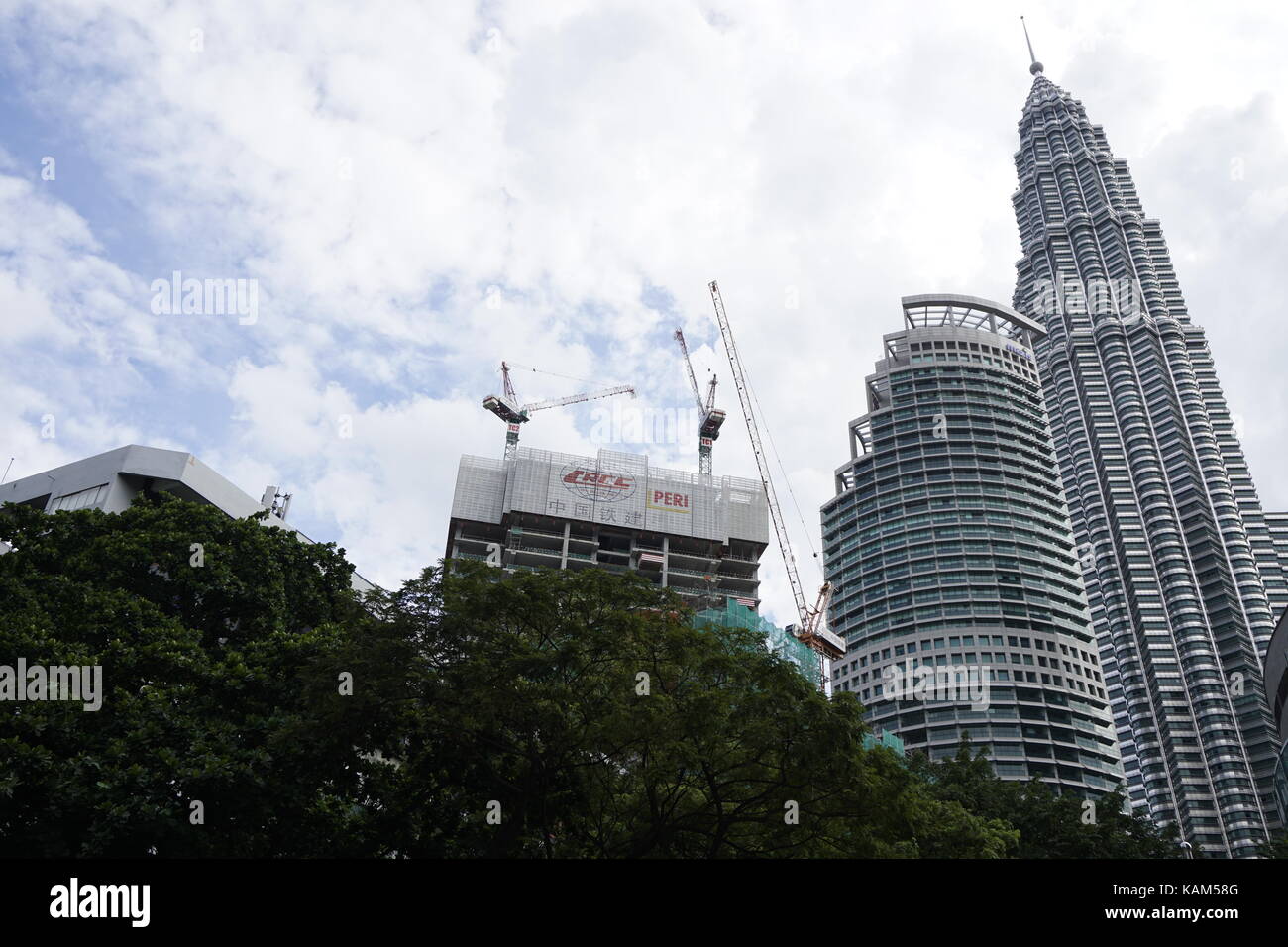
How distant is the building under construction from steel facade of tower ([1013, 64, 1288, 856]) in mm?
74070

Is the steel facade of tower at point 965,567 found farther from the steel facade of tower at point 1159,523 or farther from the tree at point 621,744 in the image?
the tree at point 621,744

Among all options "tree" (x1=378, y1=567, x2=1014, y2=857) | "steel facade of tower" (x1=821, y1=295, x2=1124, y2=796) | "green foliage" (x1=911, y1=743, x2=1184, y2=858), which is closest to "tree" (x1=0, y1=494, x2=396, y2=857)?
"tree" (x1=378, y1=567, x2=1014, y2=857)

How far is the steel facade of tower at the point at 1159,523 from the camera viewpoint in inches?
5394

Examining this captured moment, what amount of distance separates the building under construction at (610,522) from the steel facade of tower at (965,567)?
2191cm

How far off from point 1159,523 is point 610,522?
105476 millimetres

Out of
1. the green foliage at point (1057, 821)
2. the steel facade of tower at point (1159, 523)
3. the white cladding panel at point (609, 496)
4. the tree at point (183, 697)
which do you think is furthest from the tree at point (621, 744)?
the steel facade of tower at point (1159, 523)
